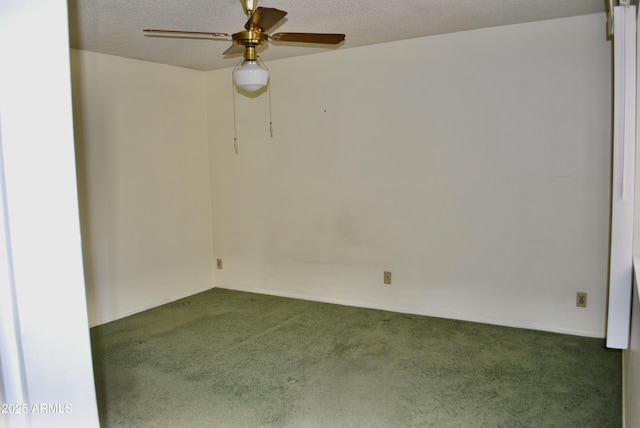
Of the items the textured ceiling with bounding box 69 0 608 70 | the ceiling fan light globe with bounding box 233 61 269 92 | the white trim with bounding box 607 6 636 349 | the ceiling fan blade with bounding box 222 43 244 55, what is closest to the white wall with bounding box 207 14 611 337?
the textured ceiling with bounding box 69 0 608 70

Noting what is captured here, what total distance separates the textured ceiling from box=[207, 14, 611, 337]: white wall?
0.26 meters

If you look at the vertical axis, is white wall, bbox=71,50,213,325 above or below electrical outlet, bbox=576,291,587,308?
above

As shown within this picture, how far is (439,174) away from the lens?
394 centimetres

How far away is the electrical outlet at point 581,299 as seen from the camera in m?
3.51

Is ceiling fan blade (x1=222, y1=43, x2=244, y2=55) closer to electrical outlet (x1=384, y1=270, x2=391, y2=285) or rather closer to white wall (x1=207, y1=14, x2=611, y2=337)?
Result: white wall (x1=207, y1=14, x2=611, y2=337)

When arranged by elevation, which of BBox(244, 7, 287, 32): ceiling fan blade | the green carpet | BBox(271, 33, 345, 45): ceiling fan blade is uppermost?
BBox(244, 7, 287, 32): ceiling fan blade

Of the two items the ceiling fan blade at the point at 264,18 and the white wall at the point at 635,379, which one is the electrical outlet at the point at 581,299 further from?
the ceiling fan blade at the point at 264,18

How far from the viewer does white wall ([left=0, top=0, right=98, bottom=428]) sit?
50 cm

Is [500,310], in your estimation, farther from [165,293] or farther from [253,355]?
[165,293]

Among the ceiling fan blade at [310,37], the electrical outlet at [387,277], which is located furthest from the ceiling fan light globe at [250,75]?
the electrical outlet at [387,277]

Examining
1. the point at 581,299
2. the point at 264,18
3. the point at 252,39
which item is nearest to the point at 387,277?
the point at 581,299

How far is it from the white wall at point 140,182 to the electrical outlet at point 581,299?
3656 millimetres

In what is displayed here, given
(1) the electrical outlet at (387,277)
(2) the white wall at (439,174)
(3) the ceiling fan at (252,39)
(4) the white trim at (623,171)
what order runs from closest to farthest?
(4) the white trim at (623,171) < (3) the ceiling fan at (252,39) < (2) the white wall at (439,174) < (1) the electrical outlet at (387,277)

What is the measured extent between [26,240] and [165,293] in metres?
4.49
